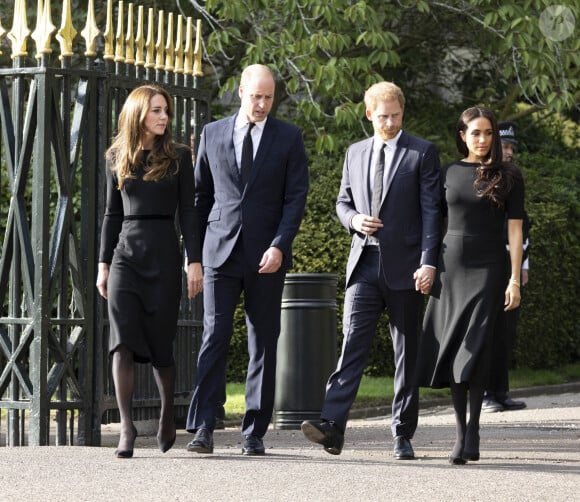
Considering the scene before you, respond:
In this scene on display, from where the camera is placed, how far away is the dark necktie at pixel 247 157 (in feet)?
26.4

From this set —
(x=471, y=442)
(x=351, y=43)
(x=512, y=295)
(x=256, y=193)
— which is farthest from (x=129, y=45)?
(x=351, y=43)

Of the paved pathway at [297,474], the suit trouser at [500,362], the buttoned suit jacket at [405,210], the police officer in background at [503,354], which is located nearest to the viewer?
the paved pathway at [297,474]

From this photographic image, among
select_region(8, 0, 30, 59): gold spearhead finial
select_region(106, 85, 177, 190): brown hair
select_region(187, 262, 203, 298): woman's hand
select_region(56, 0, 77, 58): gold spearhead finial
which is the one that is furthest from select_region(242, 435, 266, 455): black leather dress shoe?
select_region(8, 0, 30, 59): gold spearhead finial

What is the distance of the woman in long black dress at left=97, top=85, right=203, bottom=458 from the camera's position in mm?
7777

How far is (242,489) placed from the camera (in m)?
6.54

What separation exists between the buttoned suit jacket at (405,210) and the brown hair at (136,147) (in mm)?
1073

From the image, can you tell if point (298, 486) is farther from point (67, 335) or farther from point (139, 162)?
point (67, 335)

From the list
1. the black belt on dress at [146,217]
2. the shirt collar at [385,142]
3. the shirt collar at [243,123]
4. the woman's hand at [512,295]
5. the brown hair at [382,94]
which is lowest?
the woman's hand at [512,295]

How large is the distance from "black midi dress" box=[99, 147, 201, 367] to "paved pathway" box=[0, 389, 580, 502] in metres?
0.64

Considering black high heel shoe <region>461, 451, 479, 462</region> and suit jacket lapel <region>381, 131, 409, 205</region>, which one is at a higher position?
suit jacket lapel <region>381, 131, 409, 205</region>

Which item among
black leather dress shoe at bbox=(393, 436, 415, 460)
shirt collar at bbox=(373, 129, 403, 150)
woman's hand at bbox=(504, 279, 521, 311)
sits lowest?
black leather dress shoe at bbox=(393, 436, 415, 460)

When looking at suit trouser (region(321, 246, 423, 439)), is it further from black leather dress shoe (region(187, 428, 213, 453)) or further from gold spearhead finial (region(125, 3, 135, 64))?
gold spearhead finial (region(125, 3, 135, 64))

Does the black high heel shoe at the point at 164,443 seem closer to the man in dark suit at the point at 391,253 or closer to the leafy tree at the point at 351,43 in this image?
the man in dark suit at the point at 391,253

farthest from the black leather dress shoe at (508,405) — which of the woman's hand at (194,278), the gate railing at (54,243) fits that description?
the woman's hand at (194,278)
